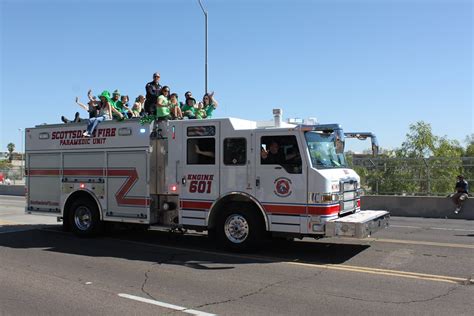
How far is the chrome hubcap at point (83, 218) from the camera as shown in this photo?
11578mm

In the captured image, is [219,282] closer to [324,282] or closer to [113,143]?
[324,282]

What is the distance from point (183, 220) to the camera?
9961 millimetres

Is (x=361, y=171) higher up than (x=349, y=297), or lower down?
higher up

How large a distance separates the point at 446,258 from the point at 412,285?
7.61 feet

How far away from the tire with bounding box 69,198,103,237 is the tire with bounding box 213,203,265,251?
138 inches

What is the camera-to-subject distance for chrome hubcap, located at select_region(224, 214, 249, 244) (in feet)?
30.0

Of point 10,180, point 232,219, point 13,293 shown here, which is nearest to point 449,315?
point 232,219

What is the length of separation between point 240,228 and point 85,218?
176 inches

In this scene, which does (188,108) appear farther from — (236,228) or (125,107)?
(236,228)

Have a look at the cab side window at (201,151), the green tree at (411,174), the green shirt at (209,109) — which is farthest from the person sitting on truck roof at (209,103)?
the green tree at (411,174)

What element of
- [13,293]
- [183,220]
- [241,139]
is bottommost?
[13,293]

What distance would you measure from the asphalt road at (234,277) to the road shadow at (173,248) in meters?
0.02

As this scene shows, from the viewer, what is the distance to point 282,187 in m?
8.84

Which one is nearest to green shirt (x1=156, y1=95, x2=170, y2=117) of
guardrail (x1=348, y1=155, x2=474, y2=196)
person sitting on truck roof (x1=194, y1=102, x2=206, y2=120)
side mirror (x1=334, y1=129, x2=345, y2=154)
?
person sitting on truck roof (x1=194, y1=102, x2=206, y2=120)
